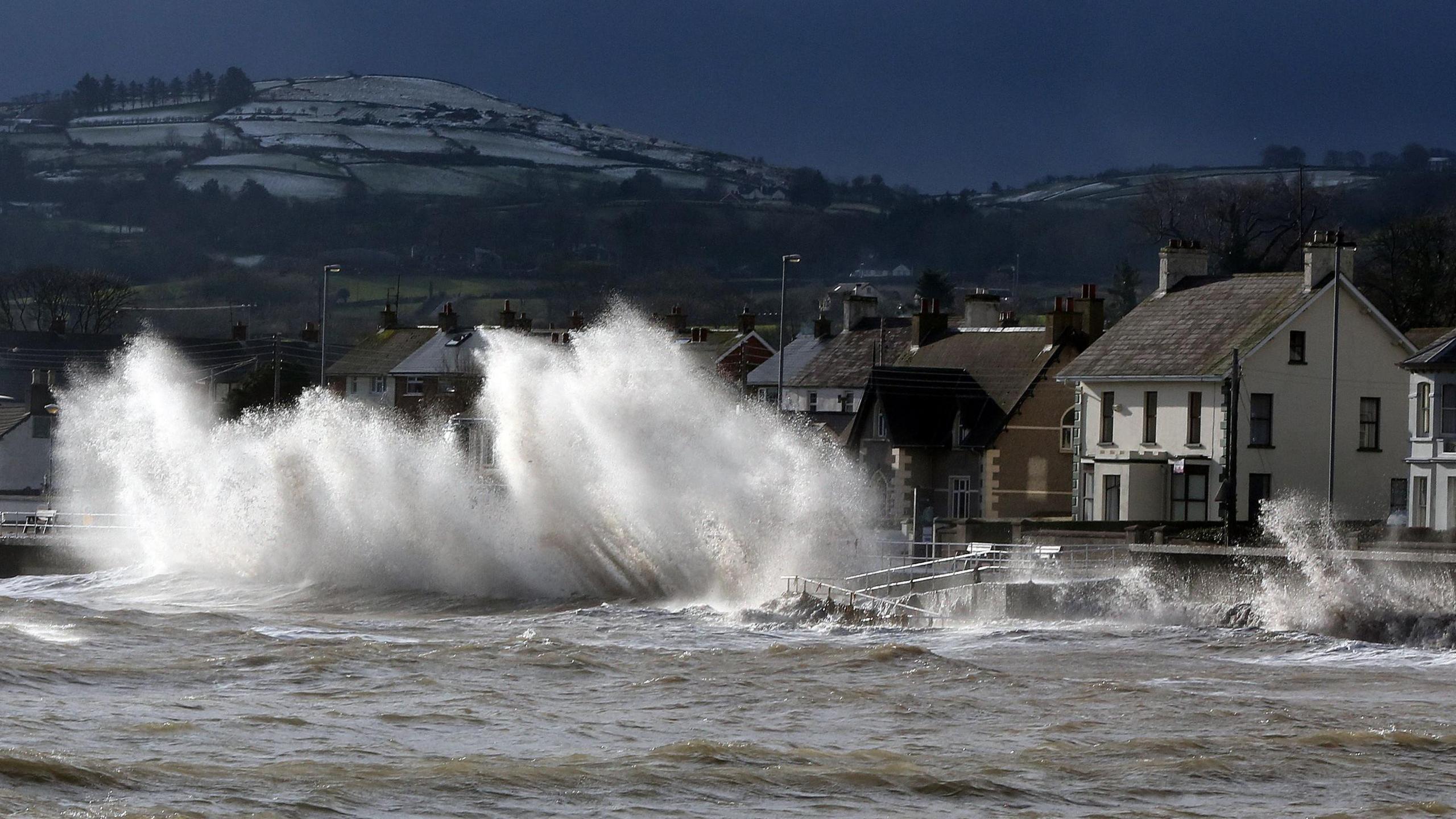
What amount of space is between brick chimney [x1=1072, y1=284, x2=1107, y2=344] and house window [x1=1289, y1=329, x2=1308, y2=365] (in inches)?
387

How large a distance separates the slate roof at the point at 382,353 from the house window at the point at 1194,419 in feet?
179

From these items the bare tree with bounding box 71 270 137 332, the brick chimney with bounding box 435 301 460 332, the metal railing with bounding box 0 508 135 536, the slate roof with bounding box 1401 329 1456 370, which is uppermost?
the bare tree with bounding box 71 270 137 332

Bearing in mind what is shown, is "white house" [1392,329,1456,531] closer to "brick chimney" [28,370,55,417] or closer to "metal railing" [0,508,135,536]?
"metal railing" [0,508,135,536]

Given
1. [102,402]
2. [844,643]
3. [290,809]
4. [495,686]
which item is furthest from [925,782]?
[102,402]

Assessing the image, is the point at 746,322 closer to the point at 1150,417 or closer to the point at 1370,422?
the point at 1150,417

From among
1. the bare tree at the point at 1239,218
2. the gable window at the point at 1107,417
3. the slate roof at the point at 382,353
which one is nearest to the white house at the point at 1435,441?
the gable window at the point at 1107,417

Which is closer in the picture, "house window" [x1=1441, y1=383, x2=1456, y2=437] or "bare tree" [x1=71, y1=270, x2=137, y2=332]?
"house window" [x1=1441, y1=383, x2=1456, y2=437]

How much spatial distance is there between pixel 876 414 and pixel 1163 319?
10505 millimetres

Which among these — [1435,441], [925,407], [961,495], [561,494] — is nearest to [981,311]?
[925,407]

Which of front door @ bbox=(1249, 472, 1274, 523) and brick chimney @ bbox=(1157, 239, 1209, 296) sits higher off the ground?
brick chimney @ bbox=(1157, 239, 1209, 296)

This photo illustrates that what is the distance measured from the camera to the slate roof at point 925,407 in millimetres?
61406

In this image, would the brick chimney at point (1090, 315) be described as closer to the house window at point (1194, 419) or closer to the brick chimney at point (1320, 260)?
the brick chimney at point (1320, 260)

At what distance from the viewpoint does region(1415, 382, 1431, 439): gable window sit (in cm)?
4525

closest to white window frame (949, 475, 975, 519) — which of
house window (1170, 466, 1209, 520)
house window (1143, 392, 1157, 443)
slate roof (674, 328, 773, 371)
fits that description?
house window (1143, 392, 1157, 443)
